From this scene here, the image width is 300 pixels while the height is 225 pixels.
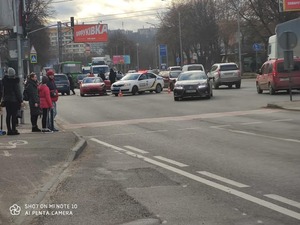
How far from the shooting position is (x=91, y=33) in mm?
73562

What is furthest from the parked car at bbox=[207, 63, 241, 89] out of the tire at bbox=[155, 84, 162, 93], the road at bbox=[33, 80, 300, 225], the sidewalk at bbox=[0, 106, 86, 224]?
the sidewalk at bbox=[0, 106, 86, 224]

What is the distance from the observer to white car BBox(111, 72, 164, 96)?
34125mm

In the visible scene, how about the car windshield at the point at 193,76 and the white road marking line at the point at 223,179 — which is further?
the car windshield at the point at 193,76

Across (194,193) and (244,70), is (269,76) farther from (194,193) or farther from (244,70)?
(244,70)

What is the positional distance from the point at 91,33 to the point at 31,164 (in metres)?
66.0

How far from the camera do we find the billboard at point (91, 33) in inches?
2881

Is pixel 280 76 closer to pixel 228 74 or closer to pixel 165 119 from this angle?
pixel 228 74

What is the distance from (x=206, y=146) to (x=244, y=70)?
7181cm

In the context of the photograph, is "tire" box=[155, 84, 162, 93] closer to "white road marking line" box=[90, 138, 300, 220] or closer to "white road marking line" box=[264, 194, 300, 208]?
"white road marking line" box=[90, 138, 300, 220]

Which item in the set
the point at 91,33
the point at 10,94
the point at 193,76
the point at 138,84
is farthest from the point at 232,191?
the point at 91,33

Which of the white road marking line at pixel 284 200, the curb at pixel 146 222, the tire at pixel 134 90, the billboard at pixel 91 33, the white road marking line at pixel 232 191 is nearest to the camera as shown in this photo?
the curb at pixel 146 222

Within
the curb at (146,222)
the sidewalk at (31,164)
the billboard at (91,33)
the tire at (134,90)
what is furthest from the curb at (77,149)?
the billboard at (91,33)

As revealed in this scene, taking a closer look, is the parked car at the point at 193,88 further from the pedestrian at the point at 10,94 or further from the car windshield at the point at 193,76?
the pedestrian at the point at 10,94

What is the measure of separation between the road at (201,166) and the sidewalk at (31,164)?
33cm
